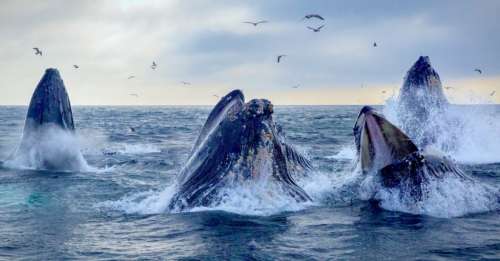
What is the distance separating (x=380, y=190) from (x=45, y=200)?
6.08 m

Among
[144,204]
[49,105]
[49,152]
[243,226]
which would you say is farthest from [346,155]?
[243,226]

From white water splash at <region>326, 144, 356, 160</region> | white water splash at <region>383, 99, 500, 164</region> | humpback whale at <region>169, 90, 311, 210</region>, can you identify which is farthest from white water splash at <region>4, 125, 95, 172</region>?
white water splash at <region>383, 99, 500, 164</region>

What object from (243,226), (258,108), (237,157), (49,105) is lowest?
(243,226)

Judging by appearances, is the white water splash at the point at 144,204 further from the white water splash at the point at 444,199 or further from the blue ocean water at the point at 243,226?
the white water splash at the point at 444,199

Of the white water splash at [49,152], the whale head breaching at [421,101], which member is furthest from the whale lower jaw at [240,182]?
the whale head breaching at [421,101]

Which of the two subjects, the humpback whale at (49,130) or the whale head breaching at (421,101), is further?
the whale head breaching at (421,101)

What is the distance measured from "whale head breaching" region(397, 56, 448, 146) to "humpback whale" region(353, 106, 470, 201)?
690cm

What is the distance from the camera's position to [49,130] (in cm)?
1349

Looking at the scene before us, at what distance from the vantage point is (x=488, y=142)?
1856cm

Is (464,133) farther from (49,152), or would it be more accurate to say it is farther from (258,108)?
(49,152)

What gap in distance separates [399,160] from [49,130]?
29.1 ft

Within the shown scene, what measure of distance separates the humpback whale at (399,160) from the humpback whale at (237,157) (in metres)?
1.57

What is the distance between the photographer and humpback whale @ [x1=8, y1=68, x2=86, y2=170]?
44.4 ft

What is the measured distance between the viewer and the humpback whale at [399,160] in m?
8.40
